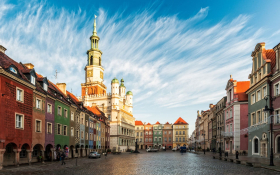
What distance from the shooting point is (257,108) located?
40781 millimetres

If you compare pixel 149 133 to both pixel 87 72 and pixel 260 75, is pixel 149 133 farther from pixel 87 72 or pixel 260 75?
pixel 260 75

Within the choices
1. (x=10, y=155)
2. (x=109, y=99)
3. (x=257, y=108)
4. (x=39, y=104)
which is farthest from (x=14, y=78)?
(x=109, y=99)

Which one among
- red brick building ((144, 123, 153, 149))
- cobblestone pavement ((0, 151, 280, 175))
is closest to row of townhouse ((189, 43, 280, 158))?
cobblestone pavement ((0, 151, 280, 175))

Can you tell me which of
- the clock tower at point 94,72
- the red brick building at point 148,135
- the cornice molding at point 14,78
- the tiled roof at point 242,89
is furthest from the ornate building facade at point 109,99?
the cornice molding at point 14,78

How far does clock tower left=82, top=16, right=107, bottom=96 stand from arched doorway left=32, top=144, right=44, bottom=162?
68114 millimetres

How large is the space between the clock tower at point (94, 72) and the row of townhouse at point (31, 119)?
177 feet

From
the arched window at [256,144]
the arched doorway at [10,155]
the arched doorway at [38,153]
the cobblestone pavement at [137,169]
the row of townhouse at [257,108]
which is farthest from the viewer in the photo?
the arched window at [256,144]

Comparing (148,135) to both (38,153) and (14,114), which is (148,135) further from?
(14,114)

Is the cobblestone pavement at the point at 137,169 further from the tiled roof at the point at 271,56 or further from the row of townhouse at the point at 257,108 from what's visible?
the tiled roof at the point at 271,56

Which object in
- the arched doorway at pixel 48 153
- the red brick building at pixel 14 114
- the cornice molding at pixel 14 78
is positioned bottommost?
the arched doorway at pixel 48 153

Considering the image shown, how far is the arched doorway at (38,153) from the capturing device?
3310 cm

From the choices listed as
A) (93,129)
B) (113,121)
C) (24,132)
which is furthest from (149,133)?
(24,132)

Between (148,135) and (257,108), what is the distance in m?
125

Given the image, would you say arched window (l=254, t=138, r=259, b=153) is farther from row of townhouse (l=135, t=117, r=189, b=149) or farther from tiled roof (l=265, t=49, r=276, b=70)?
row of townhouse (l=135, t=117, r=189, b=149)
